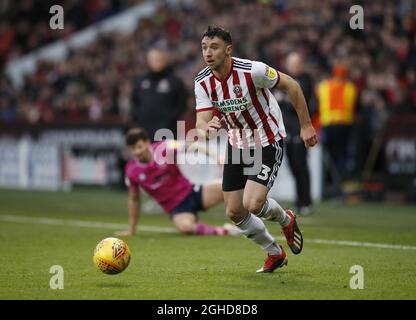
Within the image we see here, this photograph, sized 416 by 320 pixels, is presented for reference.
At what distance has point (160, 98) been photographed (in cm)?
1417

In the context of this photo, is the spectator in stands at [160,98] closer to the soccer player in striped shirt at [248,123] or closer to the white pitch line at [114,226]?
the white pitch line at [114,226]

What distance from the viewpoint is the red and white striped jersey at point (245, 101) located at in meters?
7.73

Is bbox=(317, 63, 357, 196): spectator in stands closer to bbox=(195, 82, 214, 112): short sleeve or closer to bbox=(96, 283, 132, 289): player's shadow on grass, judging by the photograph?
bbox=(195, 82, 214, 112): short sleeve

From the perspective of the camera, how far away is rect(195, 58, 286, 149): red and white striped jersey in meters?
7.73

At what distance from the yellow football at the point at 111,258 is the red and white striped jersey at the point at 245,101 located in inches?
53.8

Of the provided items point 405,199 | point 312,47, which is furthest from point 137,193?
point 312,47

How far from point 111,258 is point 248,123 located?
1637 mm

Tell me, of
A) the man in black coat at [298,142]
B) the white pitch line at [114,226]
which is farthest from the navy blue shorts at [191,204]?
the man in black coat at [298,142]

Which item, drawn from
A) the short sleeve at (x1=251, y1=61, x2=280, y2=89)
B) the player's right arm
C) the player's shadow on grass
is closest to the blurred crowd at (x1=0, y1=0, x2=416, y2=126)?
the player's right arm

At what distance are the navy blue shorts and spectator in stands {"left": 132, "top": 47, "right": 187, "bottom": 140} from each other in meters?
2.91

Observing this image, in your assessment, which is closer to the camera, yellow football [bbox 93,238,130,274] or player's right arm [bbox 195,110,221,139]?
yellow football [bbox 93,238,130,274]

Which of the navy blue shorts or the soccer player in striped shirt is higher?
the soccer player in striped shirt
